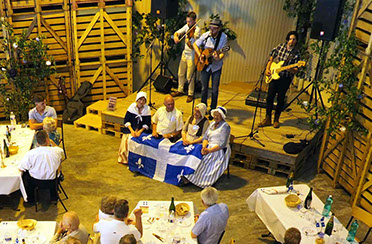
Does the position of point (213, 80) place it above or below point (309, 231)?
above

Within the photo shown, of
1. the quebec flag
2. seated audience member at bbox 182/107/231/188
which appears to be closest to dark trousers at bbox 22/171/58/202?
the quebec flag

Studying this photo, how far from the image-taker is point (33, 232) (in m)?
4.21

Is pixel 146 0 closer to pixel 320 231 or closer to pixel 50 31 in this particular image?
pixel 50 31

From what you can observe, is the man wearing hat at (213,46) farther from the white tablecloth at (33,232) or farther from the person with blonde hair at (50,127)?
the white tablecloth at (33,232)

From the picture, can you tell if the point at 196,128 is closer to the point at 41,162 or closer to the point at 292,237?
the point at 41,162

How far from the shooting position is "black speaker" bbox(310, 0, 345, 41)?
21.9ft

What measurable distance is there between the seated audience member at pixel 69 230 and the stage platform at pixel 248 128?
10.3 feet

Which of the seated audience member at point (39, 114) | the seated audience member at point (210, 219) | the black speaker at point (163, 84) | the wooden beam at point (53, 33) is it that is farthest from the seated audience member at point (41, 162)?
the black speaker at point (163, 84)

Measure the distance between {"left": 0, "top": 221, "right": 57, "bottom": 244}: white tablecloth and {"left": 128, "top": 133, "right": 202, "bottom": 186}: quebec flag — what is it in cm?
241

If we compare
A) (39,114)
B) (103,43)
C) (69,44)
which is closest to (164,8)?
(103,43)

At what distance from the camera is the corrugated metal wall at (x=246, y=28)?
29.3ft

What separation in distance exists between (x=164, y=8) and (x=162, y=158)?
2.91 meters

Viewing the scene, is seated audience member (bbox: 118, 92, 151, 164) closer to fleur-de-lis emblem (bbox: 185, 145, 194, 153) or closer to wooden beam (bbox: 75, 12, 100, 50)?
fleur-de-lis emblem (bbox: 185, 145, 194, 153)

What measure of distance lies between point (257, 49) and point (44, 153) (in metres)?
5.79
